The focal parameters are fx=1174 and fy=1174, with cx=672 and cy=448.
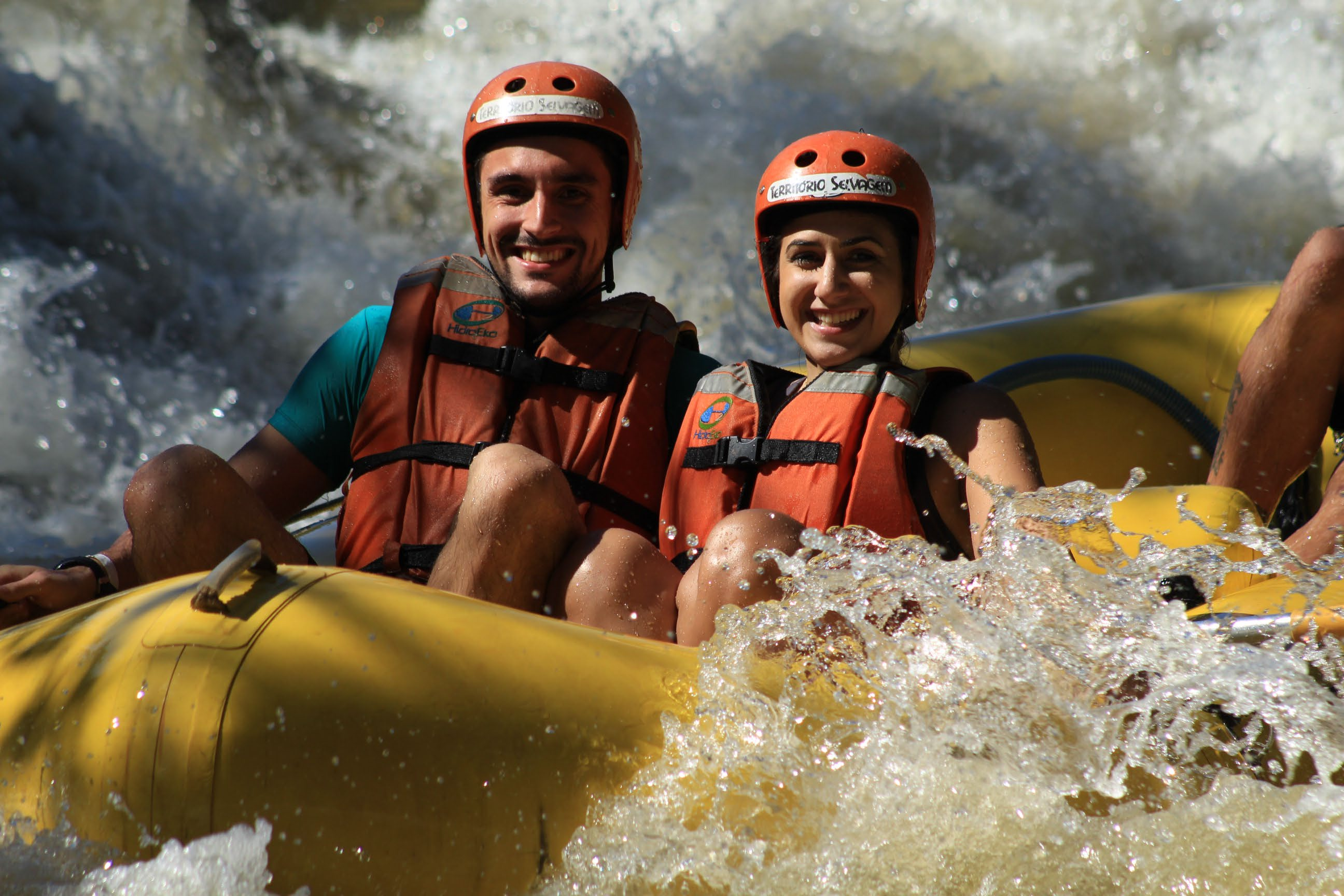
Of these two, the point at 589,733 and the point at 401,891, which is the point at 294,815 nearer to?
the point at 401,891

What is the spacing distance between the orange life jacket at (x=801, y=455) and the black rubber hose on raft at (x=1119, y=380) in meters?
0.78

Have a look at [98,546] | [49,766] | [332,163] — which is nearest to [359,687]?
[49,766]

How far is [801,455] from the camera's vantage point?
157cm

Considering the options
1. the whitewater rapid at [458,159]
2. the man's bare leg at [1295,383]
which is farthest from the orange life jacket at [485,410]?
the whitewater rapid at [458,159]

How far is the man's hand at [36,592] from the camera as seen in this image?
1326 millimetres

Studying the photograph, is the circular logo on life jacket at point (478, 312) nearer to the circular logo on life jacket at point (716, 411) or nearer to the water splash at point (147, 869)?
the circular logo on life jacket at point (716, 411)

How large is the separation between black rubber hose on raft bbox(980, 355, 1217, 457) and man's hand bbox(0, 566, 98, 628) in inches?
63.8

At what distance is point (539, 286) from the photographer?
180 cm

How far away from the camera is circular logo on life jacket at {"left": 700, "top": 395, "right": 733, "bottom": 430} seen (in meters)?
1.64

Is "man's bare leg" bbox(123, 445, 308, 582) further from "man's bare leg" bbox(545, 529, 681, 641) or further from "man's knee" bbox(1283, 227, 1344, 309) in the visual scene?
"man's knee" bbox(1283, 227, 1344, 309)

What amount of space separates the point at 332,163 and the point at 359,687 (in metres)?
4.91

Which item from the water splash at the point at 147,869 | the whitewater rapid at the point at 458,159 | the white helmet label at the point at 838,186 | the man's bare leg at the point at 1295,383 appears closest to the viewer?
the water splash at the point at 147,869

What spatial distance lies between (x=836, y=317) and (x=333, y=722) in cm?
95

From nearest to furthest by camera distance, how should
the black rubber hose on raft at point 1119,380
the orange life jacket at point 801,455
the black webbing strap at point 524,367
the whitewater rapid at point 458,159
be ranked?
the orange life jacket at point 801,455, the black webbing strap at point 524,367, the black rubber hose on raft at point 1119,380, the whitewater rapid at point 458,159
